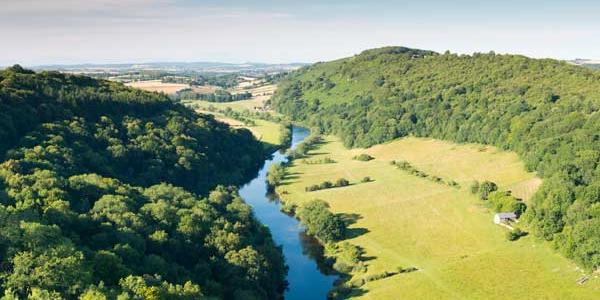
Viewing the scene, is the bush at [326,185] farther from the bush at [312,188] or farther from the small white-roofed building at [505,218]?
the small white-roofed building at [505,218]

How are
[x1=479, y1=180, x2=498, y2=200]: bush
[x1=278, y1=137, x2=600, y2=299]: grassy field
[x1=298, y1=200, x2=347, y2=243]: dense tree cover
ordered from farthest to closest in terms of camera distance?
[x1=479, y1=180, x2=498, y2=200]: bush
[x1=298, y1=200, x2=347, y2=243]: dense tree cover
[x1=278, y1=137, x2=600, y2=299]: grassy field

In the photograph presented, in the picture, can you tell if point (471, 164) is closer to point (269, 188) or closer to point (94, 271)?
point (269, 188)

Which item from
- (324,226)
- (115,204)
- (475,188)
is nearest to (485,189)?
(475,188)

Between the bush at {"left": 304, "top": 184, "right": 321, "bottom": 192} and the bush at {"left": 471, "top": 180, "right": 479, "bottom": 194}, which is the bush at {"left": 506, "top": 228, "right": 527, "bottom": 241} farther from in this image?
the bush at {"left": 304, "top": 184, "right": 321, "bottom": 192}

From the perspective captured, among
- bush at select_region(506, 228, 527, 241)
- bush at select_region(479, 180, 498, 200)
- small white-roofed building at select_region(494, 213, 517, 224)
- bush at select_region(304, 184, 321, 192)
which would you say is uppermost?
bush at select_region(479, 180, 498, 200)

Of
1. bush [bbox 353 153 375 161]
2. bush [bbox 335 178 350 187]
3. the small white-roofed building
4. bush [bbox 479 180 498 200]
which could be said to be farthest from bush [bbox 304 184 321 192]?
the small white-roofed building

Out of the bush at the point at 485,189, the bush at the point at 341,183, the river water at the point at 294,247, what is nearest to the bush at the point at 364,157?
the bush at the point at 341,183

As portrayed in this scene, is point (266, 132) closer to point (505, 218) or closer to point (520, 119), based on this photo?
point (520, 119)
